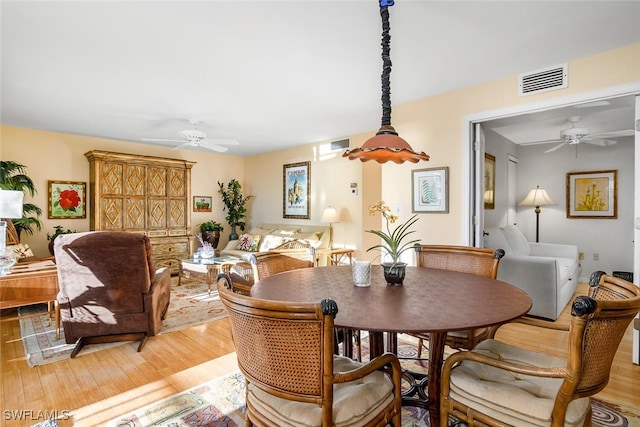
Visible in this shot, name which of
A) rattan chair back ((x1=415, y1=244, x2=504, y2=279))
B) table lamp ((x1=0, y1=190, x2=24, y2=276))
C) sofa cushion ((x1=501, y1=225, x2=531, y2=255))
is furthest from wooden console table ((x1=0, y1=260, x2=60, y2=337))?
sofa cushion ((x1=501, y1=225, x2=531, y2=255))

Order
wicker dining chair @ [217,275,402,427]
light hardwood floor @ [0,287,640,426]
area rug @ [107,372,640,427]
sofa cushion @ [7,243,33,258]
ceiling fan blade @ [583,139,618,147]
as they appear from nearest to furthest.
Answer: wicker dining chair @ [217,275,402,427] → area rug @ [107,372,640,427] → light hardwood floor @ [0,287,640,426] → sofa cushion @ [7,243,33,258] → ceiling fan blade @ [583,139,618,147]

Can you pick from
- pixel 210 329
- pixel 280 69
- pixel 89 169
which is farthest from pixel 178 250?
pixel 280 69

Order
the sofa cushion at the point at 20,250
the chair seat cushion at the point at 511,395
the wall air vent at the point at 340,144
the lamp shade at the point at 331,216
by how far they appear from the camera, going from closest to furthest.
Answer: the chair seat cushion at the point at 511,395, the sofa cushion at the point at 20,250, the lamp shade at the point at 331,216, the wall air vent at the point at 340,144

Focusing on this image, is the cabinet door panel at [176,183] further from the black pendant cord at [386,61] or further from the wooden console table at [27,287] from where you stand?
the black pendant cord at [386,61]

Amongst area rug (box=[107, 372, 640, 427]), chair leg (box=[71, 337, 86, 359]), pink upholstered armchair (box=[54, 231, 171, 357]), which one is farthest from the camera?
chair leg (box=[71, 337, 86, 359])

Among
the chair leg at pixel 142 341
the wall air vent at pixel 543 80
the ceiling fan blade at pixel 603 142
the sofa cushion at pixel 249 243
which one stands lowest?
the chair leg at pixel 142 341

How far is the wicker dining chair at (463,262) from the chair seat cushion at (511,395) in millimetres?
407

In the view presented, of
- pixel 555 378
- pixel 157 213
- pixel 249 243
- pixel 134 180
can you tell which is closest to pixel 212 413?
pixel 555 378

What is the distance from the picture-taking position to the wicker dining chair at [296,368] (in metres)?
0.99

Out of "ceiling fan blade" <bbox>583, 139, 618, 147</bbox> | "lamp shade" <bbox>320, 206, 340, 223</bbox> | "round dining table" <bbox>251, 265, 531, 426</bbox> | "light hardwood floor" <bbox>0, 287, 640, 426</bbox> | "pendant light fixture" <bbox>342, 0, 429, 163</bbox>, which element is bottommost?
"light hardwood floor" <bbox>0, 287, 640, 426</bbox>

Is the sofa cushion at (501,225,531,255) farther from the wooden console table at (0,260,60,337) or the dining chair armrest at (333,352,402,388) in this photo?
the wooden console table at (0,260,60,337)

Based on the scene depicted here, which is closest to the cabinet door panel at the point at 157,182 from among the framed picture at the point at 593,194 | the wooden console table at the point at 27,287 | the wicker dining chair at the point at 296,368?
the wooden console table at the point at 27,287

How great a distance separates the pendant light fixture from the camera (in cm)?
189

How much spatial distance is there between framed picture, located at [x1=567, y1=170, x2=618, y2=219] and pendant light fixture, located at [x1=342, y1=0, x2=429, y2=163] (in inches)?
198
